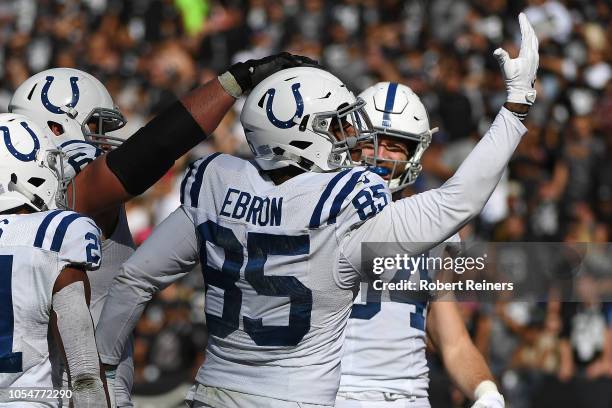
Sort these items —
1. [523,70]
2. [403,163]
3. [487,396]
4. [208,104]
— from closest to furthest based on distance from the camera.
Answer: [523,70]
[208,104]
[487,396]
[403,163]

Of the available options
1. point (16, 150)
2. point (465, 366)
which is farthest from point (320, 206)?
point (465, 366)

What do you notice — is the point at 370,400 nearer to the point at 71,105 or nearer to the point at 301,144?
the point at 301,144

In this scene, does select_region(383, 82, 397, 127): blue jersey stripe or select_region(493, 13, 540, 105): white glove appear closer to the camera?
select_region(493, 13, 540, 105): white glove

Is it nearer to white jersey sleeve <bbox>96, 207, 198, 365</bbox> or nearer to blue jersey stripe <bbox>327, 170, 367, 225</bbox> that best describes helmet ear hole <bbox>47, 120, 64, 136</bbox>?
white jersey sleeve <bbox>96, 207, 198, 365</bbox>

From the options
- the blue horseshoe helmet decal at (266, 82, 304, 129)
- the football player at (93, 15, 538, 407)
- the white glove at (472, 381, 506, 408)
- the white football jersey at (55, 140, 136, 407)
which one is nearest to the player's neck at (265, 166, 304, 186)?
the football player at (93, 15, 538, 407)

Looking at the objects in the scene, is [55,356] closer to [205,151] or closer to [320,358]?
[320,358]

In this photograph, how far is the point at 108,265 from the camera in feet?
14.2

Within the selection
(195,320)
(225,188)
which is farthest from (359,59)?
(225,188)

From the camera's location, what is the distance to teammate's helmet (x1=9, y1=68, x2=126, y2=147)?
15.0ft

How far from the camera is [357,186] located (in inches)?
142

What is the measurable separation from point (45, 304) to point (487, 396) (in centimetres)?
175

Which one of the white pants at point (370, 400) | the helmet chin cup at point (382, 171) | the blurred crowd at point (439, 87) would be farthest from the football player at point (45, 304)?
the blurred crowd at point (439, 87)

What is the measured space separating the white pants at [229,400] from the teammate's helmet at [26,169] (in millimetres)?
726

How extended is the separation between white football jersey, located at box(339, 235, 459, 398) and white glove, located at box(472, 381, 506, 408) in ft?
0.81
